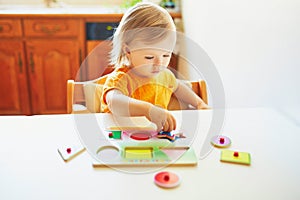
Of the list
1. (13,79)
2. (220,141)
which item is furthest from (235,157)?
(13,79)

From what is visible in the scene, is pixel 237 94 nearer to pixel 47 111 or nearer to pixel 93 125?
pixel 93 125

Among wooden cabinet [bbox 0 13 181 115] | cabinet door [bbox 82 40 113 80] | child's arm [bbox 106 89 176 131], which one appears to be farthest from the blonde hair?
cabinet door [bbox 82 40 113 80]

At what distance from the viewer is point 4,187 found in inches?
20.3

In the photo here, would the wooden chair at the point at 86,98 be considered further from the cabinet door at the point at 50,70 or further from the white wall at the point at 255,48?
the cabinet door at the point at 50,70

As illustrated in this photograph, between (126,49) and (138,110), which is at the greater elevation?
(126,49)

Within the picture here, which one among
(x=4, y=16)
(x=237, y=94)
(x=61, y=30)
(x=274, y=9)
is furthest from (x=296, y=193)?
(x=4, y=16)

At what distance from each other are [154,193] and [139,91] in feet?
1.29

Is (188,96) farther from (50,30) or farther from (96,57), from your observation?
(50,30)

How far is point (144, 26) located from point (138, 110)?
8.0 inches

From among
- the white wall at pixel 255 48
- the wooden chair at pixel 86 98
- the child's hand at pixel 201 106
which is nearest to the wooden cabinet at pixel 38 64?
the white wall at pixel 255 48

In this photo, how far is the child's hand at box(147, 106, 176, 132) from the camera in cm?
67

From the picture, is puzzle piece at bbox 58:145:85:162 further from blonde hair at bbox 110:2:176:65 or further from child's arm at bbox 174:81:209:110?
child's arm at bbox 174:81:209:110

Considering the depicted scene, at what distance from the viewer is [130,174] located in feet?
1.84

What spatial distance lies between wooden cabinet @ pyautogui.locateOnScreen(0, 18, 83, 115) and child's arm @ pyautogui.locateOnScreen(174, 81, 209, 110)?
51.5 inches
